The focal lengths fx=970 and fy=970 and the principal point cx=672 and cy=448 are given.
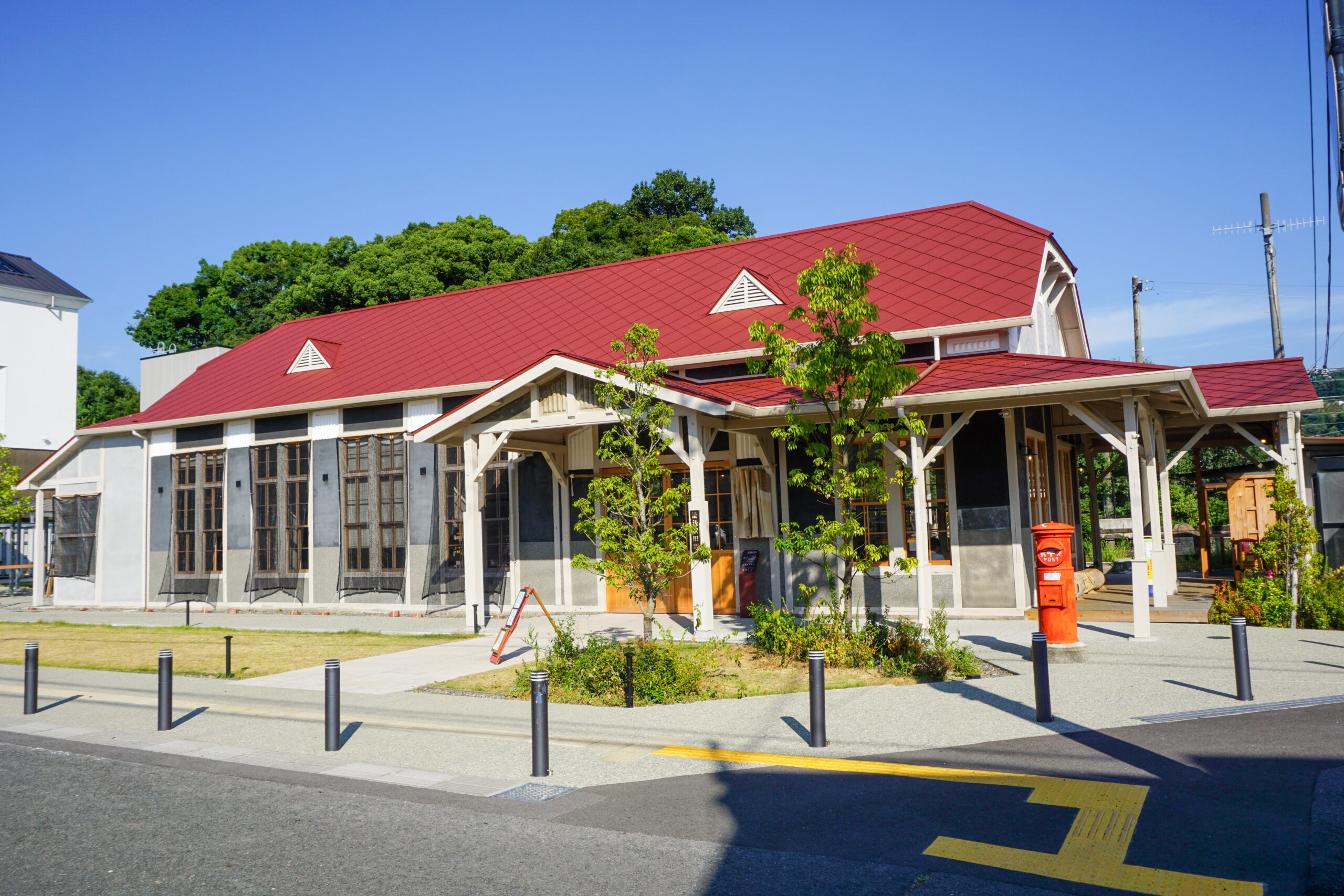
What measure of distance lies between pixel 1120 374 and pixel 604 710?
7.72 meters

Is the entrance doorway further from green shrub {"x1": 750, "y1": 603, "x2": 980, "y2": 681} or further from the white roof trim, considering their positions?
green shrub {"x1": 750, "y1": 603, "x2": 980, "y2": 681}

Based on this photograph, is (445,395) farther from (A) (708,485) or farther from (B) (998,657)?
(B) (998,657)

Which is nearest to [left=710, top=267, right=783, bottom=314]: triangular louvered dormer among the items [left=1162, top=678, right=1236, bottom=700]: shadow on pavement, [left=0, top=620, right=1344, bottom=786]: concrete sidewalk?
[left=0, top=620, right=1344, bottom=786]: concrete sidewalk

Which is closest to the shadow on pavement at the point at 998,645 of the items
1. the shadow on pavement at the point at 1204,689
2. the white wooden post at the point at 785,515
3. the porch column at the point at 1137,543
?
the porch column at the point at 1137,543

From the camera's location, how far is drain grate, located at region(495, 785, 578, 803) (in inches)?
259

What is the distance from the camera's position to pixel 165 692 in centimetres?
942

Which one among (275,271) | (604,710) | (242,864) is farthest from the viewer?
(275,271)

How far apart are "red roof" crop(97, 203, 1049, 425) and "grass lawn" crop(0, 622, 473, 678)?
18.1ft

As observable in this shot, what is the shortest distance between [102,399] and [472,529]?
2297 inches

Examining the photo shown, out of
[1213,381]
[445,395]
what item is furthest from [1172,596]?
[445,395]

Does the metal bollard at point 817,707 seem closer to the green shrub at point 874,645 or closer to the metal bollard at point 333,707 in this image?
the green shrub at point 874,645

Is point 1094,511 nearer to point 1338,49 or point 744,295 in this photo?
point 744,295

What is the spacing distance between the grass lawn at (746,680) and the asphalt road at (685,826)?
2717 mm

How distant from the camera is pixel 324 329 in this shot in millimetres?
25562
